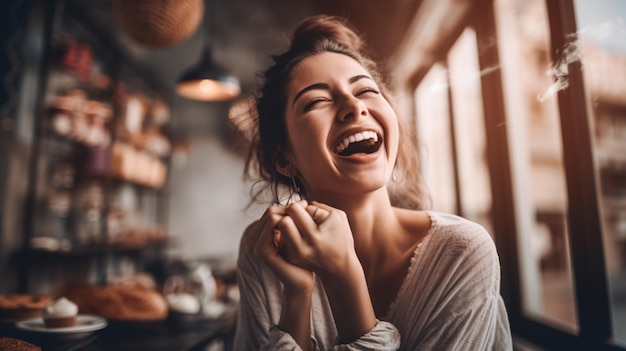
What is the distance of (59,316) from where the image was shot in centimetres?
116

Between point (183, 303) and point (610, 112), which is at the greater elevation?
point (610, 112)

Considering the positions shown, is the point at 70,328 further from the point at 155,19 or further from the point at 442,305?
the point at 155,19

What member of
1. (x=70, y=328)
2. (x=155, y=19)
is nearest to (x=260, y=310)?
(x=70, y=328)

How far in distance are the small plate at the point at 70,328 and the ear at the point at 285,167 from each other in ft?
2.75

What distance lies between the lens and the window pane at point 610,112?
0.67m

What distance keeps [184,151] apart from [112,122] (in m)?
1.73

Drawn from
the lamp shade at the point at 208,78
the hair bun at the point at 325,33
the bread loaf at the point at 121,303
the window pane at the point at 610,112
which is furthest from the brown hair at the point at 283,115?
the lamp shade at the point at 208,78

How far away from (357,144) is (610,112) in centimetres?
94

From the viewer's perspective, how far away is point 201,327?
1499 mm

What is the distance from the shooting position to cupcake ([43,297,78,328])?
3.79 feet

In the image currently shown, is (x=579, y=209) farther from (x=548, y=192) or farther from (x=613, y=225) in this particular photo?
(x=548, y=192)

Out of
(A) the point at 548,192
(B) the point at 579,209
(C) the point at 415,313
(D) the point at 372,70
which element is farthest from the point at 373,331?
(A) the point at 548,192

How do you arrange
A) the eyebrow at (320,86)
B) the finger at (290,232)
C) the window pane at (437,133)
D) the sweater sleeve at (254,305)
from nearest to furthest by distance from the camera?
the finger at (290,232), the eyebrow at (320,86), the sweater sleeve at (254,305), the window pane at (437,133)

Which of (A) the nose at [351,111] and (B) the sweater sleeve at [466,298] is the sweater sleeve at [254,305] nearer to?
(B) the sweater sleeve at [466,298]
